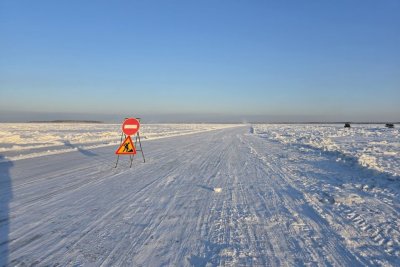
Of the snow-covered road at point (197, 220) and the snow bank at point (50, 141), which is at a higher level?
the snow-covered road at point (197, 220)

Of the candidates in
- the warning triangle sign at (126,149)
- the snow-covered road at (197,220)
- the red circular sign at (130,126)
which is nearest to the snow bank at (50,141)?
the warning triangle sign at (126,149)

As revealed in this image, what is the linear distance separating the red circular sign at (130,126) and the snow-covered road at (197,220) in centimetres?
288

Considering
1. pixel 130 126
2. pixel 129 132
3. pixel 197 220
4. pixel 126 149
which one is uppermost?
pixel 130 126

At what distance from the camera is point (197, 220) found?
17.6 ft

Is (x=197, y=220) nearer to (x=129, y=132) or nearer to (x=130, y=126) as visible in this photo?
(x=129, y=132)

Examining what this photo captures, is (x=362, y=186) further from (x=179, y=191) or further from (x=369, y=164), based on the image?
(x=179, y=191)

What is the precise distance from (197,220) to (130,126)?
25.7 feet

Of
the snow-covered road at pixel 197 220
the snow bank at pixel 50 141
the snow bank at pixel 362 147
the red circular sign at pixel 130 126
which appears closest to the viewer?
the snow-covered road at pixel 197 220

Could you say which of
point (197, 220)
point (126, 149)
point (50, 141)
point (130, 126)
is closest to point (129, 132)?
point (130, 126)

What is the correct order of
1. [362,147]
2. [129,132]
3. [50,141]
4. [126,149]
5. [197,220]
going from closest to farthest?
[197,220]
[126,149]
[129,132]
[362,147]
[50,141]

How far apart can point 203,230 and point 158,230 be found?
0.70m

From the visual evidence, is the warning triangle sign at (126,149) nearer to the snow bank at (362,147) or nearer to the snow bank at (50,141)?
the snow bank at (50,141)

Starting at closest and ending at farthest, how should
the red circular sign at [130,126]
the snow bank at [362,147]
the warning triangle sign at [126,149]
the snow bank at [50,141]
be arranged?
the warning triangle sign at [126,149] → the snow bank at [362,147] → the red circular sign at [130,126] → the snow bank at [50,141]

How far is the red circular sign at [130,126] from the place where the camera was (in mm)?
12438
